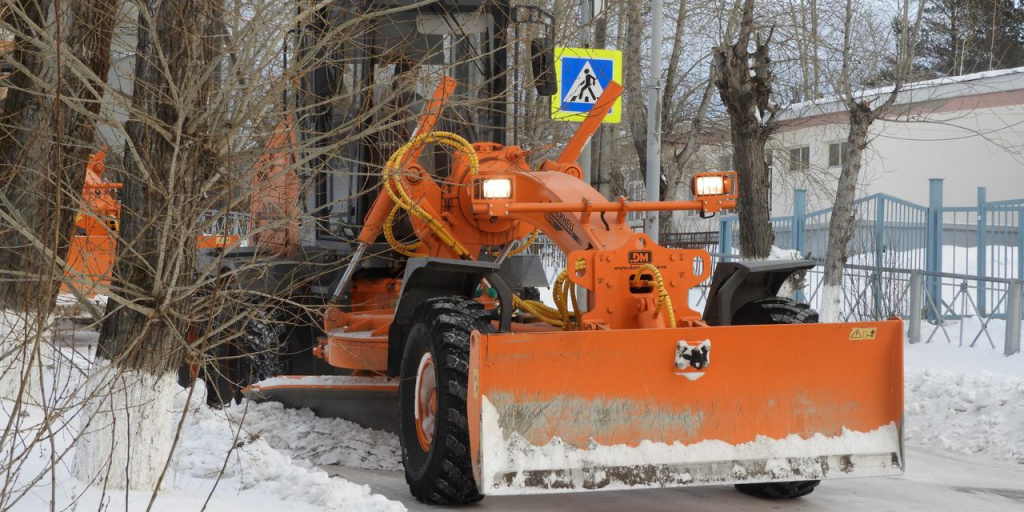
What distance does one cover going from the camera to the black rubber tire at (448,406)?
5.52 metres

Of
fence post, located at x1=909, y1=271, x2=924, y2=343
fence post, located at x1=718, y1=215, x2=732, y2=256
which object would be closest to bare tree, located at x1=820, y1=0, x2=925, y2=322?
fence post, located at x1=909, y1=271, x2=924, y2=343

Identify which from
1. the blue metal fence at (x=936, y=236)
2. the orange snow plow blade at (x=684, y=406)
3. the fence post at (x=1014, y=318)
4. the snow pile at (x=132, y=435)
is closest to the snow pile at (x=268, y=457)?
the snow pile at (x=132, y=435)

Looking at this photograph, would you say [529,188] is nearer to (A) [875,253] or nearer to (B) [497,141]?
(B) [497,141]

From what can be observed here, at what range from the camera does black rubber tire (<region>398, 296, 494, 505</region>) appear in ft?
18.1

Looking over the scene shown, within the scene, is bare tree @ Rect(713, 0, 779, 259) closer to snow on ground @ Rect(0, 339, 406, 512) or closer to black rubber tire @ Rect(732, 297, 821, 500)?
black rubber tire @ Rect(732, 297, 821, 500)

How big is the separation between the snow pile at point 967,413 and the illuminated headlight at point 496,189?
13.7ft

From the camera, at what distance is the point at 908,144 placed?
24672 millimetres

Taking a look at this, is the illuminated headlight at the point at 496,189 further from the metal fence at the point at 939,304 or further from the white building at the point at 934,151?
the white building at the point at 934,151

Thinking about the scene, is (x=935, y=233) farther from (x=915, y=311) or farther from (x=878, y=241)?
(x=915, y=311)

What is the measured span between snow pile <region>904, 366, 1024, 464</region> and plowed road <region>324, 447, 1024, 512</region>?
3.28 ft

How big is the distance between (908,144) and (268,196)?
2088 cm

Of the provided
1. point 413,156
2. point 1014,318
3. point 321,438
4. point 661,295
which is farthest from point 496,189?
point 1014,318

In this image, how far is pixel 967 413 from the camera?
8.68m

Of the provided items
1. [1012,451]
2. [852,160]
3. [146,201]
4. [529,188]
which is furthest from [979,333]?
[146,201]
